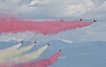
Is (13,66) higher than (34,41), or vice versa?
(34,41)

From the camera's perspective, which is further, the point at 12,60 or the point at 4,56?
the point at 12,60

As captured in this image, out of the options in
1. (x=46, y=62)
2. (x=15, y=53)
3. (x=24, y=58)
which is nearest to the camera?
(x=15, y=53)

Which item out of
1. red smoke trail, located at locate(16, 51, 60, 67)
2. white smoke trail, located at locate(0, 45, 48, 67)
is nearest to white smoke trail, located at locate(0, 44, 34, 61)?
white smoke trail, located at locate(0, 45, 48, 67)

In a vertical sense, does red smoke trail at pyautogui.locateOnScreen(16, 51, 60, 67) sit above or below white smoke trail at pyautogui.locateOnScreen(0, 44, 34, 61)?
below

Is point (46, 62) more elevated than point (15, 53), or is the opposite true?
point (15, 53)

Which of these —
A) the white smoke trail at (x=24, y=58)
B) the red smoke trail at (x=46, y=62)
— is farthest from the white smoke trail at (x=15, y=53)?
Result: the red smoke trail at (x=46, y=62)

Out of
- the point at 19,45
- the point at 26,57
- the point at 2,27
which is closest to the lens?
the point at 2,27

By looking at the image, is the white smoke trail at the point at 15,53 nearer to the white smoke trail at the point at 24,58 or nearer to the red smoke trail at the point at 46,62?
the white smoke trail at the point at 24,58

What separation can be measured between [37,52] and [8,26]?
1388 inches

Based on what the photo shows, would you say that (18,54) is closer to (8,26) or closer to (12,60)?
(12,60)

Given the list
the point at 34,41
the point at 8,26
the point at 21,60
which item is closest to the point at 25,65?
the point at 21,60

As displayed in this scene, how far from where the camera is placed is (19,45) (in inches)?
4966

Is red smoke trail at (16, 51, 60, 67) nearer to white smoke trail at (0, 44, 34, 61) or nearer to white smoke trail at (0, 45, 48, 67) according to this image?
white smoke trail at (0, 45, 48, 67)

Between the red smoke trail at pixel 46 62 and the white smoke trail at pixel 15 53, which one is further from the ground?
the white smoke trail at pixel 15 53
